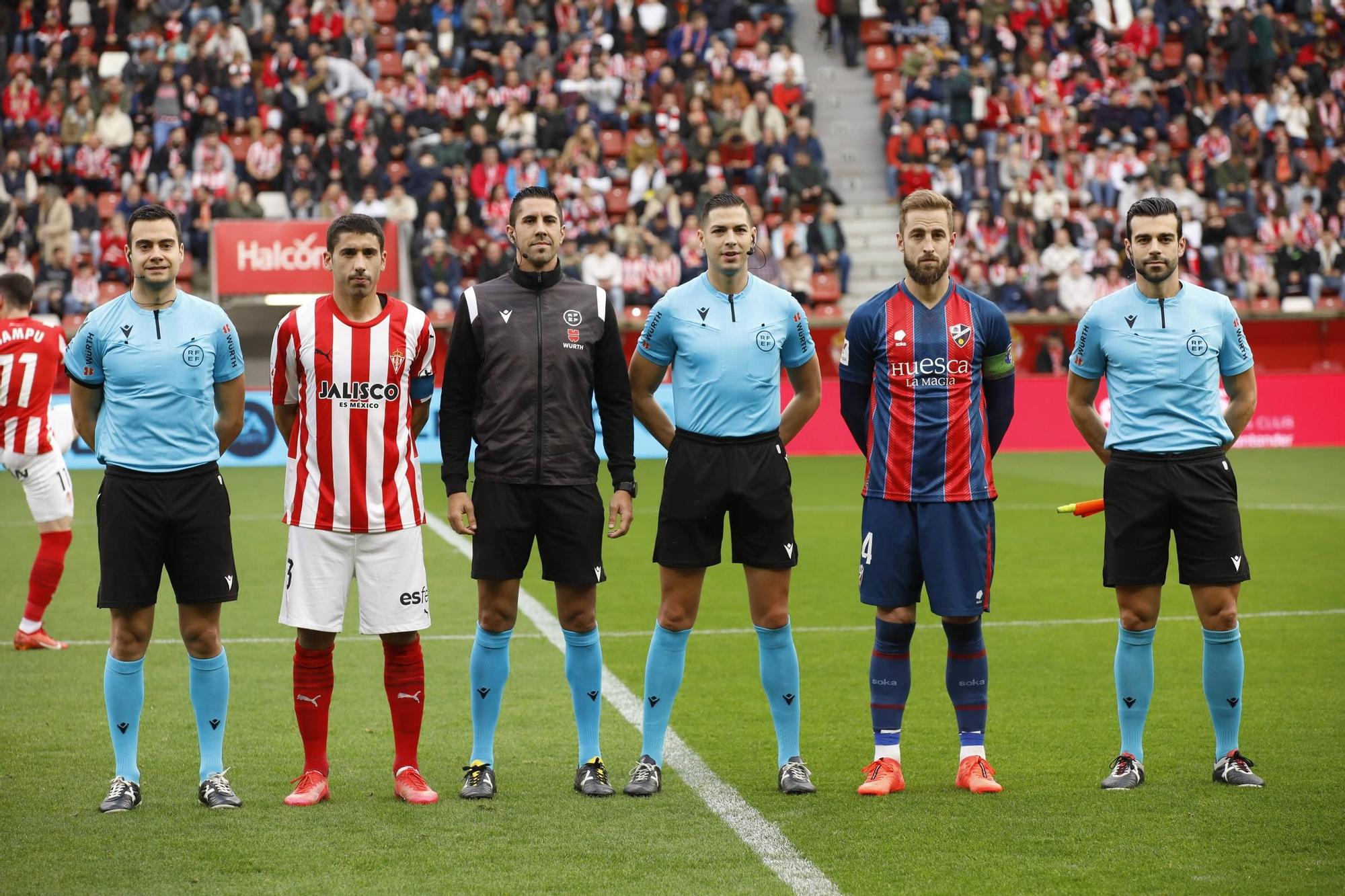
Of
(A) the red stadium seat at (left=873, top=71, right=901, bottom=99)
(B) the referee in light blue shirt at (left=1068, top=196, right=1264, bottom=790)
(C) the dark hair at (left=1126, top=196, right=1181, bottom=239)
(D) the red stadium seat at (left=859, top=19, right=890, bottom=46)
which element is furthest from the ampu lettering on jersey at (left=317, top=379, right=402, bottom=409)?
Result: (D) the red stadium seat at (left=859, top=19, right=890, bottom=46)

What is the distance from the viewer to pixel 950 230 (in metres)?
5.73

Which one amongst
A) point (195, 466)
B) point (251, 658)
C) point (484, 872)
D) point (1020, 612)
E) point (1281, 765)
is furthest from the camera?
point (1020, 612)

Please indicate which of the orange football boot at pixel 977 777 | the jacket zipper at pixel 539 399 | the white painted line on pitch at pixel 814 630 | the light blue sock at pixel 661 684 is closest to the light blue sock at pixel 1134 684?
the orange football boot at pixel 977 777

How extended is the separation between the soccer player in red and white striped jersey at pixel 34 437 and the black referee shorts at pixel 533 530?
409 centimetres

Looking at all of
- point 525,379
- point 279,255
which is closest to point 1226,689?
point 525,379

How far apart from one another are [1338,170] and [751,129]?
966 cm

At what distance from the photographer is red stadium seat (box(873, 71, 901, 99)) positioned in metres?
28.0

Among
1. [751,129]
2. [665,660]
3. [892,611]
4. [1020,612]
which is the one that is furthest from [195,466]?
[751,129]

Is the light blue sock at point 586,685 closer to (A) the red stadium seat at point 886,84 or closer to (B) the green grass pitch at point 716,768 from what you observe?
(B) the green grass pitch at point 716,768

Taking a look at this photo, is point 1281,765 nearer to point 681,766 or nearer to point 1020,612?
point 681,766

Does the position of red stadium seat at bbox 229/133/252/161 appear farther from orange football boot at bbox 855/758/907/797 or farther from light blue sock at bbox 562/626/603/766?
orange football boot at bbox 855/758/907/797

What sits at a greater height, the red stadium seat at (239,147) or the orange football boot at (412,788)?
the red stadium seat at (239,147)

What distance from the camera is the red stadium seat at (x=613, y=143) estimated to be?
Answer: 2623cm

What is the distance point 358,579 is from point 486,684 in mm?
631
